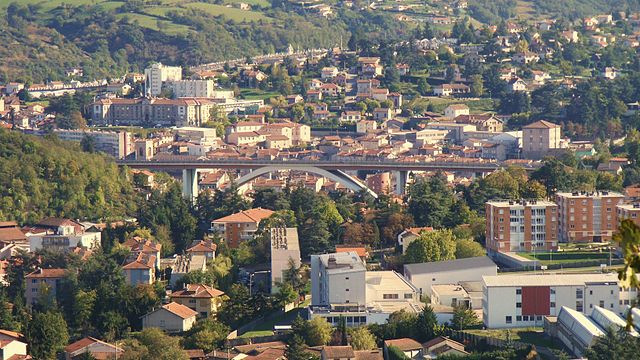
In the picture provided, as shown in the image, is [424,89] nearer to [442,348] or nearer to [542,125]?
[542,125]

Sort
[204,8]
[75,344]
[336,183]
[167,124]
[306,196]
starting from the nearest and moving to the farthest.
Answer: [75,344], [306,196], [336,183], [167,124], [204,8]

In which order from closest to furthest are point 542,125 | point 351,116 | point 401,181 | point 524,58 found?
1. point 401,181
2. point 542,125
3. point 351,116
4. point 524,58

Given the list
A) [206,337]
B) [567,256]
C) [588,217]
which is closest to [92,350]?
[206,337]

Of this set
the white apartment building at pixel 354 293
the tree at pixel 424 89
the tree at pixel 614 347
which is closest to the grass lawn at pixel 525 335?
the white apartment building at pixel 354 293

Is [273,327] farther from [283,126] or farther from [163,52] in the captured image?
[163,52]

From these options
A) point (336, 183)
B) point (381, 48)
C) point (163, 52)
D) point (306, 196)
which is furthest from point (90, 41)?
point (306, 196)

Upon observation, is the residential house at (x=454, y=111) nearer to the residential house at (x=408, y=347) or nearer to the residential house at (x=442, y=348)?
the residential house at (x=408, y=347)
